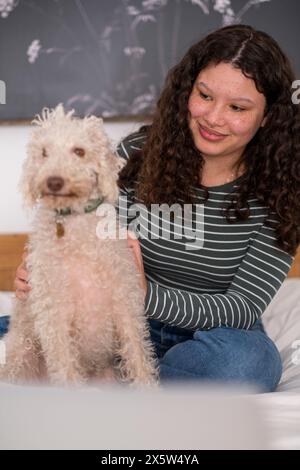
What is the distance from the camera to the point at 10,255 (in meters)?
2.38

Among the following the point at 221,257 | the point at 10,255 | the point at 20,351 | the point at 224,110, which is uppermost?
the point at 224,110

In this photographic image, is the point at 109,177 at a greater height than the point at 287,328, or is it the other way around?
the point at 109,177

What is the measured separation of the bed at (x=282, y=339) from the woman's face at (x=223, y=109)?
0.54 m

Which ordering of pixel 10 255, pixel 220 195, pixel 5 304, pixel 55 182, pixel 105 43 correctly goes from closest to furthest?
pixel 55 182
pixel 220 195
pixel 5 304
pixel 105 43
pixel 10 255

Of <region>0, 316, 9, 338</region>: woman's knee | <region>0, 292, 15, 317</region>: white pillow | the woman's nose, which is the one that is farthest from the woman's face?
<region>0, 292, 15, 317</region>: white pillow

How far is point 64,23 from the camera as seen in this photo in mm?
2180

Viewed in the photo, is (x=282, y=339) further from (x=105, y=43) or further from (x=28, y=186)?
(x=105, y=43)

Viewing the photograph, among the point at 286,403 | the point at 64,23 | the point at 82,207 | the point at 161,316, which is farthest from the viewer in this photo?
the point at 64,23

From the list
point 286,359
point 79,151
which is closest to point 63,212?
point 79,151

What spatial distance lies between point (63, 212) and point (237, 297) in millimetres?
462
